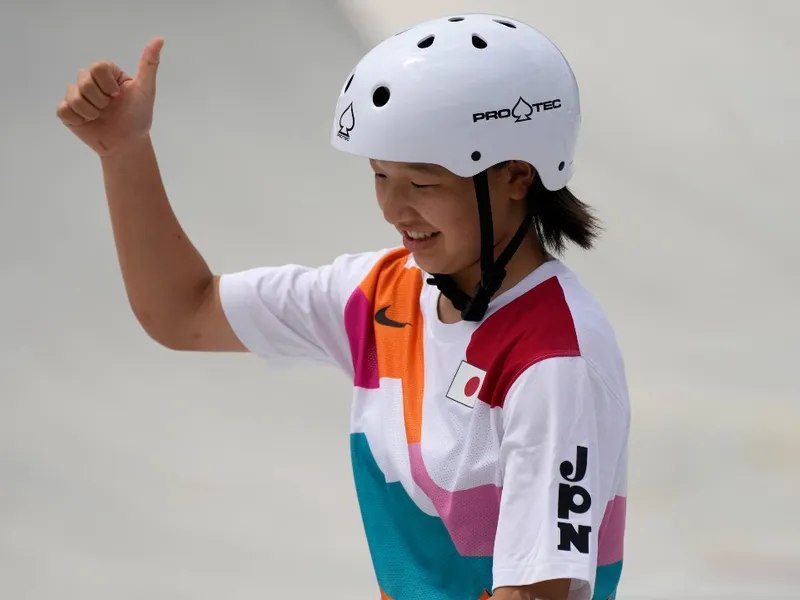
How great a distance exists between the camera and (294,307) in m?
1.94

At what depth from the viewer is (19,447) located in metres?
3.59

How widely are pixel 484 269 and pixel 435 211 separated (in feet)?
0.32

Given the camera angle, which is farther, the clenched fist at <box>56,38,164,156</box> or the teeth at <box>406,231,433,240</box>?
the clenched fist at <box>56,38,164,156</box>

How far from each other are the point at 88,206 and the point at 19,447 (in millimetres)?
1167

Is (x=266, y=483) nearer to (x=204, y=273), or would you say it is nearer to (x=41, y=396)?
(x=41, y=396)

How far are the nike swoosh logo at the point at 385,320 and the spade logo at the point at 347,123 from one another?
26 centimetres

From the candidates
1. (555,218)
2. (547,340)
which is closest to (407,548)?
(547,340)

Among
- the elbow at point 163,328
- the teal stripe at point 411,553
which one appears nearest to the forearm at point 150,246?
the elbow at point 163,328

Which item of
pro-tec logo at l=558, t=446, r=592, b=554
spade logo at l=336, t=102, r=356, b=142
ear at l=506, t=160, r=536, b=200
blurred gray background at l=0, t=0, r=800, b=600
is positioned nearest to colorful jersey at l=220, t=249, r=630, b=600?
pro-tec logo at l=558, t=446, r=592, b=554

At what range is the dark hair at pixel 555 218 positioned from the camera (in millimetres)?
1720

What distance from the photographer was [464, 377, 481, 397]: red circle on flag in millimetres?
1606

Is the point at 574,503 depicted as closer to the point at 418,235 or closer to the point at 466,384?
the point at 466,384

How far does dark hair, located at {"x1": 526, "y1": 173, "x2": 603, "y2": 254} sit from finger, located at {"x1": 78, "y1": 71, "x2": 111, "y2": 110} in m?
0.59

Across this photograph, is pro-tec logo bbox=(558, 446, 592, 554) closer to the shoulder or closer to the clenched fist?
the shoulder
